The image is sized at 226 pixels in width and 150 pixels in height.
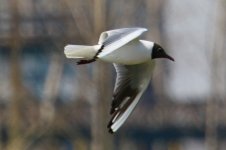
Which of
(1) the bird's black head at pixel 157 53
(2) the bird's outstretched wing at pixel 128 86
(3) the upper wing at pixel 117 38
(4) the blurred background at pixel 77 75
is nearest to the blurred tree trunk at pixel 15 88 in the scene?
(4) the blurred background at pixel 77 75

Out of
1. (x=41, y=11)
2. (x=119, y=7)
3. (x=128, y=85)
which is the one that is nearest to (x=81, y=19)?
(x=119, y=7)

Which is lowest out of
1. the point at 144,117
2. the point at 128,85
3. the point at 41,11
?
the point at 144,117

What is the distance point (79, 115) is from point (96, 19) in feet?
21.3

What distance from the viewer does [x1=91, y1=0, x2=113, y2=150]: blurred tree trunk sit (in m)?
14.4

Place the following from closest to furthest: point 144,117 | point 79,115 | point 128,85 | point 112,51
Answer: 1. point 112,51
2. point 128,85
3. point 79,115
4. point 144,117

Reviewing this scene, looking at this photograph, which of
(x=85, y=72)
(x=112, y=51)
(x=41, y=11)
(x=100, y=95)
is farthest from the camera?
(x=41, y=11)

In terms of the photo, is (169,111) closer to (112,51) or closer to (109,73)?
(109,73)

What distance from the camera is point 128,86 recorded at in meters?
7.23

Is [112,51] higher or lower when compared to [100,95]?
higher

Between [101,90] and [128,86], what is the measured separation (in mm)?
7324

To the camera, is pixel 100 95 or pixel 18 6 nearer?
pixel 100 95

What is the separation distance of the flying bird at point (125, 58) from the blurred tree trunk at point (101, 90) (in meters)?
7.06

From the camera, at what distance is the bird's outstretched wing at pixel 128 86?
23.4 ft

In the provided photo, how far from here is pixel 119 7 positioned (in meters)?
15.2
